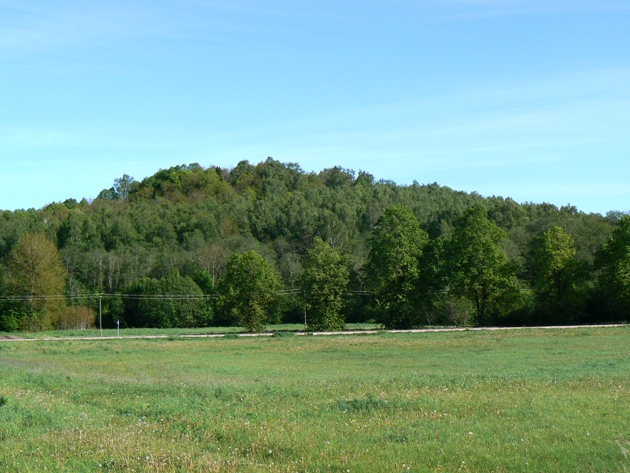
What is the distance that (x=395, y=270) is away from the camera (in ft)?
253

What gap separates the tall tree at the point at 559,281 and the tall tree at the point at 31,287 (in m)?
66.6

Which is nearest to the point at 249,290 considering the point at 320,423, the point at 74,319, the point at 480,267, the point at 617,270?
the point at 480,267

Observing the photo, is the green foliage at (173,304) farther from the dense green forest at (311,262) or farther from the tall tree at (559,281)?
the tall tree at (559,281)

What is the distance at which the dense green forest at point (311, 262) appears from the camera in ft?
255

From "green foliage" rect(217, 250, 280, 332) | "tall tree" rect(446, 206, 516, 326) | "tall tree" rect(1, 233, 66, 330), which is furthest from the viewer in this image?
"tall tree" rect(1, 233, 66, 330)

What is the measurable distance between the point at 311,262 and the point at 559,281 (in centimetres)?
2978

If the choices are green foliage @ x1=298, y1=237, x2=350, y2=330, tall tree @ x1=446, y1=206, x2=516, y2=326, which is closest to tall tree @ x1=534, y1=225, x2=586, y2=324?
tall tree @ x1=446, y1=206, x2=516, y2=326

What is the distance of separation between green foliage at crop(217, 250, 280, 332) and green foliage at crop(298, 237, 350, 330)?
4.21 metres

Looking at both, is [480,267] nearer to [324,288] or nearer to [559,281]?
[559,281]

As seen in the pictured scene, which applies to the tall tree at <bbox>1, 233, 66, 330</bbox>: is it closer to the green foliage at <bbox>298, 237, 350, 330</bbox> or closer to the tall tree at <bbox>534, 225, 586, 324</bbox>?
the green foliage at <bbox>298, 237, 350, 330</bbox>

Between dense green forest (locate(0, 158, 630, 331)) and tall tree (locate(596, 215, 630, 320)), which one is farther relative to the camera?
dense green forest (locate(0, 158, 630, 331))

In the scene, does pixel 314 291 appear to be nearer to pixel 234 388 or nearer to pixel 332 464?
pixel 234 388

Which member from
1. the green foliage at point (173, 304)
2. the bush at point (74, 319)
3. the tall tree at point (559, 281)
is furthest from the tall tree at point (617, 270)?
the bush at point (74, 319)

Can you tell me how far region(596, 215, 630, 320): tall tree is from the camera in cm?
7494
